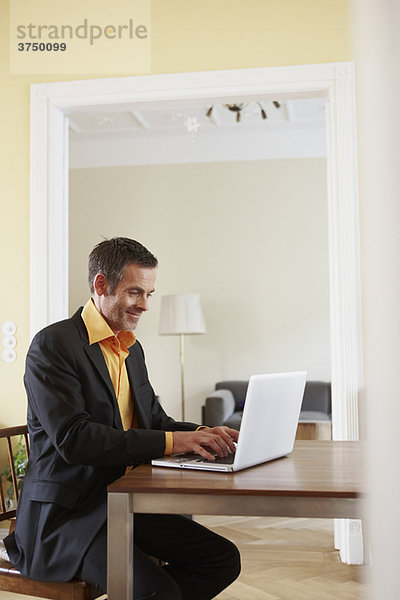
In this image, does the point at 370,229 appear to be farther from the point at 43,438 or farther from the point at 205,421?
the point at 205,421

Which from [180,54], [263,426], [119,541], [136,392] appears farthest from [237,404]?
[119,541]

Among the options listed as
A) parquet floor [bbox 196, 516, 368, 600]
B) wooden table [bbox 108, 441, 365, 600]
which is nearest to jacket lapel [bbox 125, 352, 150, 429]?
wooden table [bbox 108, 441, 365, 600]

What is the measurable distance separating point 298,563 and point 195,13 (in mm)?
2985

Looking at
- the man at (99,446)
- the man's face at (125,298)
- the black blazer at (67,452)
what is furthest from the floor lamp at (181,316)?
A: the black blazer at (67,452)

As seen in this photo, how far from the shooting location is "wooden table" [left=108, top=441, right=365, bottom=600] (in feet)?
4.53

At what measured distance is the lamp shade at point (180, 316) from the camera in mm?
6254

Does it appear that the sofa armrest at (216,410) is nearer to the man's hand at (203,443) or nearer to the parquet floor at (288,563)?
the parquet floor at (288,563)

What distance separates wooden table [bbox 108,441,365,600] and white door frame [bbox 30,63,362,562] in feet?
6.31

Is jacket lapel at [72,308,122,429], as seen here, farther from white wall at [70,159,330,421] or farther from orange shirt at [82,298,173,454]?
white wall at [70,159,330,421]

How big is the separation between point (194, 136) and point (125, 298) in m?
5.25

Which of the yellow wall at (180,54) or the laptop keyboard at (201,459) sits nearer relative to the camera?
the laptop keyboard at (201,459)

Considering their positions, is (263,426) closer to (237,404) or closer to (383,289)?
(383,289)

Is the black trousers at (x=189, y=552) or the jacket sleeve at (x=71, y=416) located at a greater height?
the jacket sleeve at (x=71, y=416)

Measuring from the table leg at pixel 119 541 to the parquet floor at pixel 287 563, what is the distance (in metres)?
1.51
